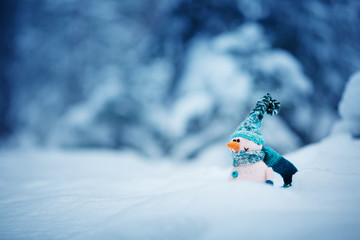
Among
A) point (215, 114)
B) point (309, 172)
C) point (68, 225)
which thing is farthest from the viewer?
point (215, 114)

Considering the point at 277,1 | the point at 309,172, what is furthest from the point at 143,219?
the point at 277,1

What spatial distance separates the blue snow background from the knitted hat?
347mm

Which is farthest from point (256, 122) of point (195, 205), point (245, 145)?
point (195, 205)

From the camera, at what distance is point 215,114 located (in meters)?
2.04

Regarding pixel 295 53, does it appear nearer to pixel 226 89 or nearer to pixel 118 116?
pixel 226 89

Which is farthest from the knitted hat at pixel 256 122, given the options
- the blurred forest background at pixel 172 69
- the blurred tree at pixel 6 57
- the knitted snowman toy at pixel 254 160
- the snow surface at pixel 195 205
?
the blurred tree at pixel 6 57

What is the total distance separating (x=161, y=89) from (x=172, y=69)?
224 millimetres

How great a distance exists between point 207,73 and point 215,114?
0.41m

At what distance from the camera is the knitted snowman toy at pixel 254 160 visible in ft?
3.40

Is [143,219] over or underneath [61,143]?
underneath

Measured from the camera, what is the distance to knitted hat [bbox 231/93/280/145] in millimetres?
1072

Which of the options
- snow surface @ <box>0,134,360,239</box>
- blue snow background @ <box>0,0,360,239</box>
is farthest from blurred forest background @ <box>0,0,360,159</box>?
snow surface @ <box>0,134,360,239</box>

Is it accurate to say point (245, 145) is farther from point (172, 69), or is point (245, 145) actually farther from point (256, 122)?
point (172, 69)

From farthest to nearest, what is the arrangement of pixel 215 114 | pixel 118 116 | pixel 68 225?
pixel 118 116 < pixel 215 114 < pixel 68 225
